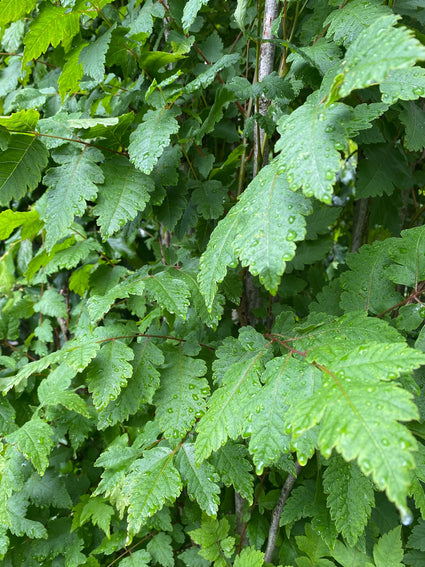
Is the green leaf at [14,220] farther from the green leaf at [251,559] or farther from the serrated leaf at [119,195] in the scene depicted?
the green leaf at [251,559]

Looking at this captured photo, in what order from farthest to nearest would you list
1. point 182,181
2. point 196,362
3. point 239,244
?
point 182,181
point 196,362
point 239,244

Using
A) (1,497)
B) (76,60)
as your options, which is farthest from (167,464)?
(76,60)

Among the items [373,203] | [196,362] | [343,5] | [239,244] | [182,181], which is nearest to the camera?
[239,244]

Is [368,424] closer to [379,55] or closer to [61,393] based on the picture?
[379,55]

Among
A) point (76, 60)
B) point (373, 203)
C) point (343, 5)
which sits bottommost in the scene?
point (373, 203)

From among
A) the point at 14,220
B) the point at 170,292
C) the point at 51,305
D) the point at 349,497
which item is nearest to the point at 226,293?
the point at 170,292

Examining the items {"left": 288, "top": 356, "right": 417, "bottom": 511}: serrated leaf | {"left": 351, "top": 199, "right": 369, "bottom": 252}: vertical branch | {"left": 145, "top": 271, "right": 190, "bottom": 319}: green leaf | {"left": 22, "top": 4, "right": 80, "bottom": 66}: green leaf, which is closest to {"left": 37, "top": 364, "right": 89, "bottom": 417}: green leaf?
{"left": 145, "top": 271, "right": 190, "bottom": 319}: green leaf

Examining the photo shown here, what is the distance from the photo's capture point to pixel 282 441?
0.74 meters

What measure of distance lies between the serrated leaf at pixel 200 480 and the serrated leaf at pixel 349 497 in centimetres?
24

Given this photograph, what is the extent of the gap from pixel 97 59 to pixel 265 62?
387 millimetres

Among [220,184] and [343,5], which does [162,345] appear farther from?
[343,5]

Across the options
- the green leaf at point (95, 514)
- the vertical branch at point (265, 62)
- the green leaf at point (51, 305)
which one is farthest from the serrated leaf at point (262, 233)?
the green leaf at point (51, 305)

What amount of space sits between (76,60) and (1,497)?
1074 millimetres

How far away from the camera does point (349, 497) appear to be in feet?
2.86
